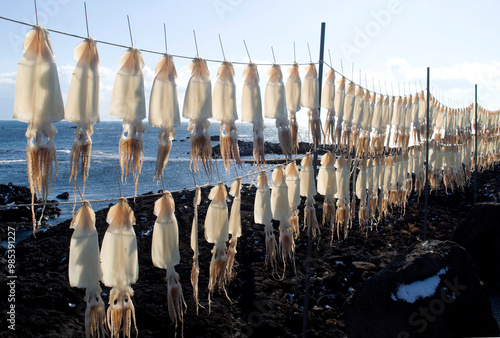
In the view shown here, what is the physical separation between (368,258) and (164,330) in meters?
5.65

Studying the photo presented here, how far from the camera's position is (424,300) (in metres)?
5.39

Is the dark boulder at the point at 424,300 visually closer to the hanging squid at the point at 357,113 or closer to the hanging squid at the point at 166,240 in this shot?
the hanging squid at the point at 357,113

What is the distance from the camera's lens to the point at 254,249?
10.8 m

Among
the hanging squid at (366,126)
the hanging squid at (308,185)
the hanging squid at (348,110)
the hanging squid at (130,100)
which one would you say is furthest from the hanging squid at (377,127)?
the hanging squid at (130,100)

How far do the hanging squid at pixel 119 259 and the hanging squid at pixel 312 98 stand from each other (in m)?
2.54

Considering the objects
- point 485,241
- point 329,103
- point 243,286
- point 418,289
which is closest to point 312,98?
point 329,103

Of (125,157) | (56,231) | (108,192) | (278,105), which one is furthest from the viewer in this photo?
(108,192)

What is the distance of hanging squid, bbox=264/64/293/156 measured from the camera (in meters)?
4.32

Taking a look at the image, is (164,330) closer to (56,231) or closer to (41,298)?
(41,298)

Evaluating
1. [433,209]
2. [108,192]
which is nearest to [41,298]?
[433,209]

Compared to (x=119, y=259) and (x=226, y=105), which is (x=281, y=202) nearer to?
(x=226, y=105)

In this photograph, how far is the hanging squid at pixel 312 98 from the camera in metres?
4.88

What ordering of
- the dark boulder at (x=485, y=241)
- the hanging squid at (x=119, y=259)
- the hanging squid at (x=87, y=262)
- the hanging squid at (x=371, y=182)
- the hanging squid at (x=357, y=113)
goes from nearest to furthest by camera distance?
the hanging squid at (x=87, y=262) < the hanging squid at (x=119, y=259) < the hanging squid at (x=357, y=113) < the hanging squid at (x=371, y=182) < the dark boulder at (x=485, y=241)

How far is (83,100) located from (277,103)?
2.14 meters
